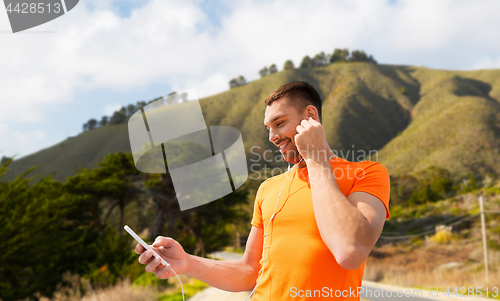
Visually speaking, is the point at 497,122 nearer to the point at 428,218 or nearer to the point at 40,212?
the point at 428,218

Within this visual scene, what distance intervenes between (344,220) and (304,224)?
29 cm

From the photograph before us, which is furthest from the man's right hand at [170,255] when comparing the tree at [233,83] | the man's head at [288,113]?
the tree at [233,83]

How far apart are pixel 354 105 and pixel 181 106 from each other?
7313 centimetres

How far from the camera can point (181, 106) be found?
210cm

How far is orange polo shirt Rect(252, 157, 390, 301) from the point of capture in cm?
144

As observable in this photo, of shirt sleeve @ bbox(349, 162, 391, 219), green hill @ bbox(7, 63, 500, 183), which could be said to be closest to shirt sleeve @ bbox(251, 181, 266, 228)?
shirt sleeve @ bbox(349, 162, 391, 219)

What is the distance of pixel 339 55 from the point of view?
324 feet

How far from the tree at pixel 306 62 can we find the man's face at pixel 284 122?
9931 centimetres

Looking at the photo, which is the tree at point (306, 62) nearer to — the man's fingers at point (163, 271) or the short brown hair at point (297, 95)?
the short brown hair at point (297, 95)

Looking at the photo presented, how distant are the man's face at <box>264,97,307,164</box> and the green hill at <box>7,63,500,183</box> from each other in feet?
131

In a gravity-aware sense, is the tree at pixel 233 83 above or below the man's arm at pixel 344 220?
below

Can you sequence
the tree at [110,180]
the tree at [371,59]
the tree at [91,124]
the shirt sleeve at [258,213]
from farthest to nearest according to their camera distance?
the tree at [91,124] < the tree at [371,59] < the tree at [110,180] < the shirt sleeve at [258,213]

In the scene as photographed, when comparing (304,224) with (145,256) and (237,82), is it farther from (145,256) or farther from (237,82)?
(237,82)

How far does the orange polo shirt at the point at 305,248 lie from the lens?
1.44 metres
